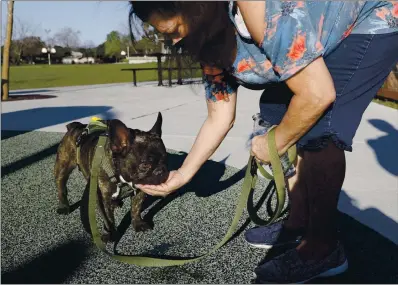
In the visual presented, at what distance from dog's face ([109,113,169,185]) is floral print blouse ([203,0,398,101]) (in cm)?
101

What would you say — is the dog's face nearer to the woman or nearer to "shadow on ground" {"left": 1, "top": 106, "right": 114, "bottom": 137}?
the woman

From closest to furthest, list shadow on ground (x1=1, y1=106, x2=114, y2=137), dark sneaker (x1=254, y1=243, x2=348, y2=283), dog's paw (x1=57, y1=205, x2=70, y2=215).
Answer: dark sneaker (x1=254, y1=243, x2=348, y2=283), dog's paw (x1=57, y1=205, x2=70, y2=215), shadow on ground (x1=1, y1=106, x2=114, y2=137)

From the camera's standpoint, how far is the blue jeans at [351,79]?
6.66 ft

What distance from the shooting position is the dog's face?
2.86 meters

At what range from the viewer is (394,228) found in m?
3.00

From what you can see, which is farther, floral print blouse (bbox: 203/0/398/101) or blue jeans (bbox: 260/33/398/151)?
blue jeans (bbox: 260/33/398/151)

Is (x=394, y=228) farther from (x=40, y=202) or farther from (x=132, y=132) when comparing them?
(x=40, y=202)

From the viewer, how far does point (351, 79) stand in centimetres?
211

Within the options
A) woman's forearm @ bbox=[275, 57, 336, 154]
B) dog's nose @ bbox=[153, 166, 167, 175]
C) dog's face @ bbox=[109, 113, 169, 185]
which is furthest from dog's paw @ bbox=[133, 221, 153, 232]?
woman's forearm @ bbox=[275, 57, 336, 154]

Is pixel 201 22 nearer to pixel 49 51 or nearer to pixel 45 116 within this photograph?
pixel 45 116

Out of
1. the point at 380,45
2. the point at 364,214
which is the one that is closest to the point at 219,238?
the point at 364,214

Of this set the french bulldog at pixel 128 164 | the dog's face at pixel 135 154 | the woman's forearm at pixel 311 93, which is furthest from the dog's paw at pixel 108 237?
the woman's forearm at pixel 311 93

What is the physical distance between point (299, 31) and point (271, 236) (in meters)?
1.60

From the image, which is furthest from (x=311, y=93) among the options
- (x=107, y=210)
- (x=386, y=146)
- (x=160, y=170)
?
(x=386, y=146)
